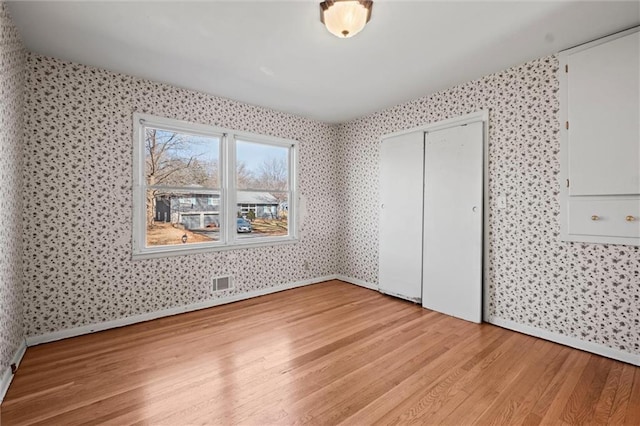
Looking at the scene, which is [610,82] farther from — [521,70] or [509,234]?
[509,234]

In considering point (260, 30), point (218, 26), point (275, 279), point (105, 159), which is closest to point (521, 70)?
point (260, 30)

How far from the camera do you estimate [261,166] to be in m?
4.11

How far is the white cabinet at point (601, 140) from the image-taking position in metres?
2.25

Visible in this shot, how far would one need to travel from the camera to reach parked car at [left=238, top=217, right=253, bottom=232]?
3905mm

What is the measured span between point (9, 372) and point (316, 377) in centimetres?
213

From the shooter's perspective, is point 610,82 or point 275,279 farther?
point 275,279

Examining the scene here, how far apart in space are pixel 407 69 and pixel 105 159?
310 cm

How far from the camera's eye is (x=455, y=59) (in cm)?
271

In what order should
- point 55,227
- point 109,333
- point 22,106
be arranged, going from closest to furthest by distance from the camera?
1. point 22,106
2. point 55,227
3. point 109,333

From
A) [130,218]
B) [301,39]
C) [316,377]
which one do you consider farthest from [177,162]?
[316,377]

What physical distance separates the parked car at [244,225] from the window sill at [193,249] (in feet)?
0.61

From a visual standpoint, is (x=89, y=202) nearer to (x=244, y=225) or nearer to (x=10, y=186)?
(x=10, y=186)

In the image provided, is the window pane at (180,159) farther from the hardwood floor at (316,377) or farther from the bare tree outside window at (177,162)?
the hardwood floor at (316,377)

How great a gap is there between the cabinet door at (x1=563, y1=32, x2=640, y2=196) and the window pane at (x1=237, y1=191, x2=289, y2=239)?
→ 327 centimetres
